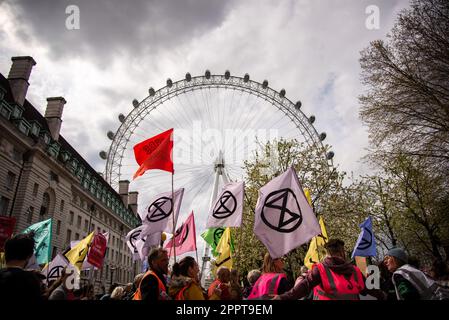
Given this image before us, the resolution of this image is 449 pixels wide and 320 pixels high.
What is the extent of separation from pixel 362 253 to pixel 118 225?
2695 inches

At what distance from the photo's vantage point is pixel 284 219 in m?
5.54

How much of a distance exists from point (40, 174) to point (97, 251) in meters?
31.1

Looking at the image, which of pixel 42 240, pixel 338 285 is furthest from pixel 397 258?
pixel 42 240

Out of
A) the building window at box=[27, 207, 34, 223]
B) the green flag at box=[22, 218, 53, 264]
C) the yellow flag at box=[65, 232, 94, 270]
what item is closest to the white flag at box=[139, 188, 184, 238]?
the yellow flag at box=[65, 232, 94, 270]

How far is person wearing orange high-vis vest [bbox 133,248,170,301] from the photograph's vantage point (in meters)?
4.05

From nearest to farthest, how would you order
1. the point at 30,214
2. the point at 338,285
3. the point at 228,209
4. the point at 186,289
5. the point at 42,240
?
1. the point at 338,285
2. the point at 186,289
3. the point at 228,209
4. the point at 42,240
5. the point at 30,214

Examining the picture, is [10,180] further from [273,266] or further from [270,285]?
[270,285]

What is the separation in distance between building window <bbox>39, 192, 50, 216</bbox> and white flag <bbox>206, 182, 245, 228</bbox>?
122ft

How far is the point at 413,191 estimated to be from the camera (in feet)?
67.6

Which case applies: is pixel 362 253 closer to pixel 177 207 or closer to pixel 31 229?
pixel 177 207

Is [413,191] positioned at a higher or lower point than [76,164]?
lower

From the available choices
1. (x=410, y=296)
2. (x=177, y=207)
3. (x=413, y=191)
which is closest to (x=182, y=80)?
(x=413, y=191)

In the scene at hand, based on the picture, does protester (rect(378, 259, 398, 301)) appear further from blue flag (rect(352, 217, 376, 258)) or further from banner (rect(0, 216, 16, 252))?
banner (rect(0, 216, 16, 252))

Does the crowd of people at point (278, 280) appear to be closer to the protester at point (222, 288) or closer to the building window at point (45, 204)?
the protester at point (222, 288)
